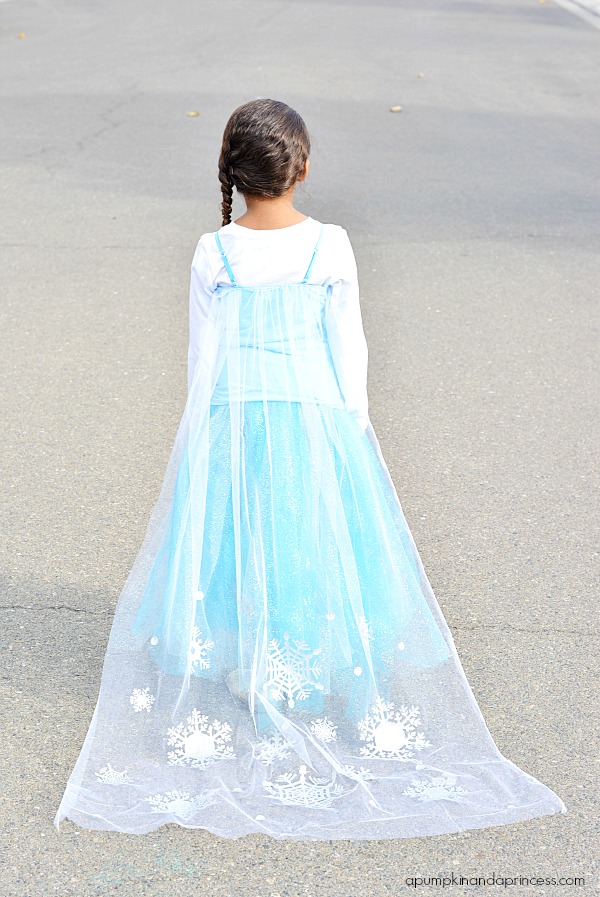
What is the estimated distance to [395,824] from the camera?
8.73ft

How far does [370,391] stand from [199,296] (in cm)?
246

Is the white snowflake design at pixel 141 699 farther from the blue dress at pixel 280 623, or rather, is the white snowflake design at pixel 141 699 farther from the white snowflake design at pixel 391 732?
the white snowflake design at pixel 391 732

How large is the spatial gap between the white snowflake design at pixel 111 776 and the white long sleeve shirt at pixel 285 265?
1.13 m

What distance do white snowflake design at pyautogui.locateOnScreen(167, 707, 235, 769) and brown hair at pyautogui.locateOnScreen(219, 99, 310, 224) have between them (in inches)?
52.7

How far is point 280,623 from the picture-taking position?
9.61ft

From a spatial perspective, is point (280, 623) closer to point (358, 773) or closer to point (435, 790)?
point (358, 773)

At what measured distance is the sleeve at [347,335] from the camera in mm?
2887

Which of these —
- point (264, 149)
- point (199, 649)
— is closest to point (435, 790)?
point (199, 649)

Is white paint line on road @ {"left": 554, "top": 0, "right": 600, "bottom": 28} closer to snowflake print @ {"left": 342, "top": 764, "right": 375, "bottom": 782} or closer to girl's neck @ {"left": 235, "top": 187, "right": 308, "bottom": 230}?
girl's neck @ {"left": 235, "top": 187, "right": 308, "bottom": 230}

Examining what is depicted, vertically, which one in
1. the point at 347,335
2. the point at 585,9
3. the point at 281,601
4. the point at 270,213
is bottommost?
the point at 585,9

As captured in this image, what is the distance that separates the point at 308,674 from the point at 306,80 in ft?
34.8

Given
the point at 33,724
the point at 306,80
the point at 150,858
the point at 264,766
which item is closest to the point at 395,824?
the point at 264,766

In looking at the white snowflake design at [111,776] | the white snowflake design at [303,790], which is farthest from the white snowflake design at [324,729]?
the white snowflake design at [111,776]

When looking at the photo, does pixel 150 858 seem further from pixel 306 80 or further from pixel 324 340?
pixel 306 80
